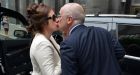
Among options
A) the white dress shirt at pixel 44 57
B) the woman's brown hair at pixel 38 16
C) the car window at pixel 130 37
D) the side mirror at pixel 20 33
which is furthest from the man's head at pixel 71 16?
the side mirror at pixel 20 33

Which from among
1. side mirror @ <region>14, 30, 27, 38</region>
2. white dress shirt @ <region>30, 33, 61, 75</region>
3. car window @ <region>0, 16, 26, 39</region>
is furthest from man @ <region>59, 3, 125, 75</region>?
side mirror @ <region>14, 30, 27, 38</region>

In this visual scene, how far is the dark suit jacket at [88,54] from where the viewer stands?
308 cm

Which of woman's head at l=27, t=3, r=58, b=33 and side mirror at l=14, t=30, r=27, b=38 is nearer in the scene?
woman's head at l=27, t=3, r=58, b=33

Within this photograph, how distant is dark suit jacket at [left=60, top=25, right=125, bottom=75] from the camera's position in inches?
121

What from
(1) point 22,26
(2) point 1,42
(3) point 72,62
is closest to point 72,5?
(3) point 72,62

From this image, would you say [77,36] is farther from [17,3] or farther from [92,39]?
[17,3]

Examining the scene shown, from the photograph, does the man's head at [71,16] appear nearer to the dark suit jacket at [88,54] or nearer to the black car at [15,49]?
the dark suit jacket at [88,54]

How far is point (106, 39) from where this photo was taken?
3252mm

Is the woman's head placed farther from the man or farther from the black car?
the black car

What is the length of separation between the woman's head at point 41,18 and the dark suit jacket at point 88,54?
20.6 inches

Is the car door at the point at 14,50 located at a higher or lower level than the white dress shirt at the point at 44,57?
lower

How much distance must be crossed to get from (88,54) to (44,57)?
0.48 meters

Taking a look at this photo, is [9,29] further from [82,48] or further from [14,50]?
[82,48]

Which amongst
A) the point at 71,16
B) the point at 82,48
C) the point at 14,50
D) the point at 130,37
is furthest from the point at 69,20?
the point at 14,50
